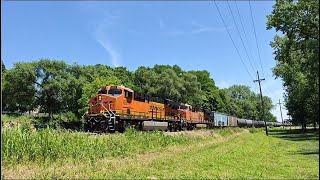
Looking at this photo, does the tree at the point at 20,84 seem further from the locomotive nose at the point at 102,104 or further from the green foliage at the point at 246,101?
the green foliage at the point at 246,101

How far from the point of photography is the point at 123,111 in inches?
1272

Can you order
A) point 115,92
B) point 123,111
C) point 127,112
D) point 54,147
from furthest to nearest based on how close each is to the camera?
point 127,112 → point 115,92 → point 123,111 → point 54,147

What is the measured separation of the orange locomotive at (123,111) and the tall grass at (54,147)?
36.8 feet

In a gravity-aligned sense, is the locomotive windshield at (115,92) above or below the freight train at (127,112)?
above

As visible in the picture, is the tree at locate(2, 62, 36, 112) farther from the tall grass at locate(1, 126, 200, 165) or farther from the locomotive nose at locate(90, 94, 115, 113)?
the tall grass at locate(1, 126, 200, 165)

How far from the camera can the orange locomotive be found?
3108cm

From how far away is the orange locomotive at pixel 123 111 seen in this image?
102 feet

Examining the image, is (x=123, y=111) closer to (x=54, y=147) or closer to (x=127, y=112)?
(x=127, y=112)

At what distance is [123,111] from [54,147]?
17521mm

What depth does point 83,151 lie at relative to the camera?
15.8m

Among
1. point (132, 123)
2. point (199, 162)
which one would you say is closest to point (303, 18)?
point (132, 123)

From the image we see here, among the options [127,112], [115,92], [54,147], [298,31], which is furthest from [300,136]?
[54,147]

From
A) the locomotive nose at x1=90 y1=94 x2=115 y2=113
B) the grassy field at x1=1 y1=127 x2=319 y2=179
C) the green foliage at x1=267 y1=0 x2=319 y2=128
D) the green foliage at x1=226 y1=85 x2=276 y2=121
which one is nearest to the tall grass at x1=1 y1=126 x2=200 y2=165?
the grassy field at x1=1 y1=127 x2=319 y2=179

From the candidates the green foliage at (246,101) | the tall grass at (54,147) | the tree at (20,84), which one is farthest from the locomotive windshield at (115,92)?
the green foliage at (246,101)
